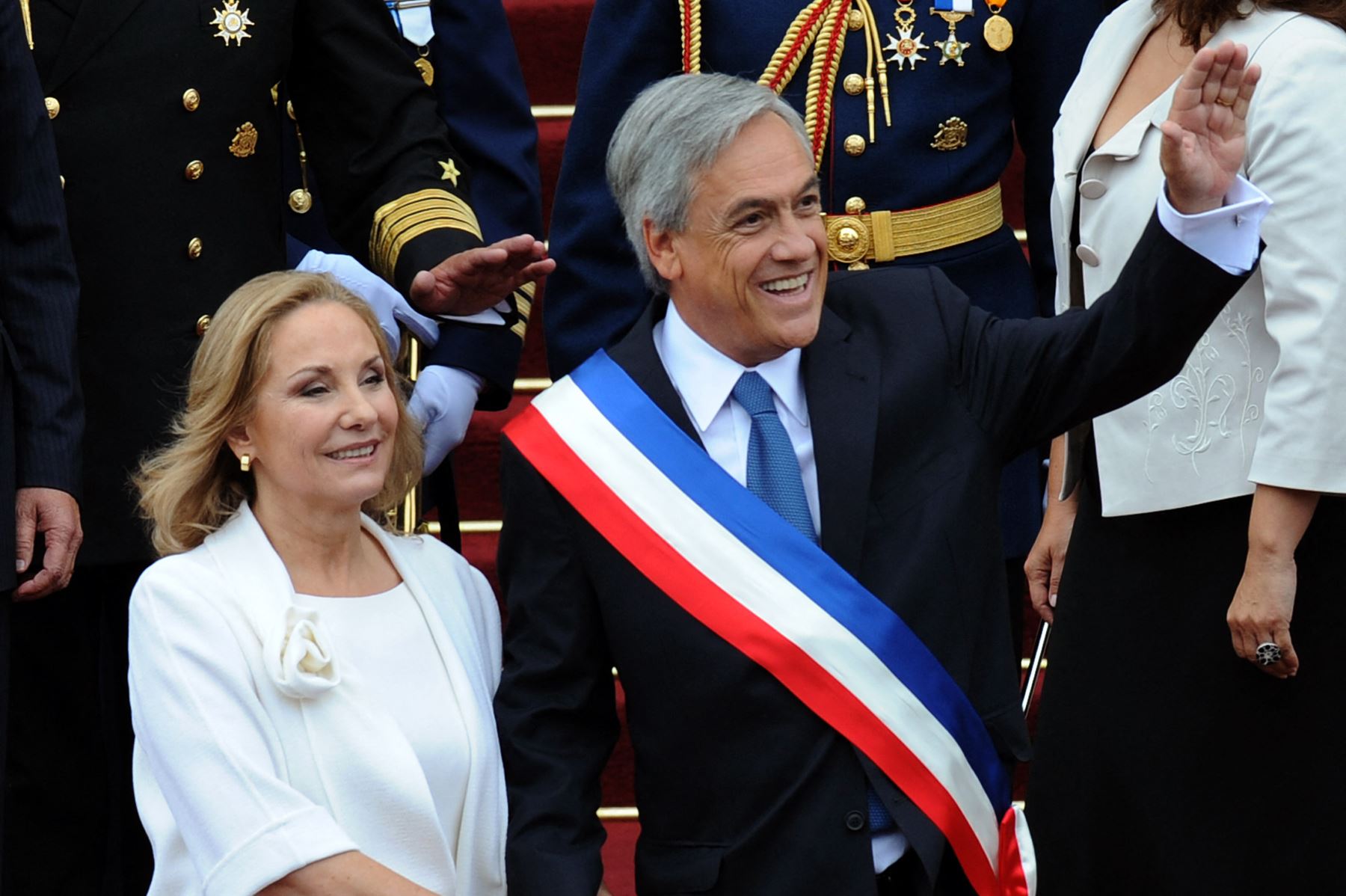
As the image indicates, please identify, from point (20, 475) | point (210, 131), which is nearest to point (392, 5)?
point (210, 131)

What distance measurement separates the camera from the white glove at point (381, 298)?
11.3 ft

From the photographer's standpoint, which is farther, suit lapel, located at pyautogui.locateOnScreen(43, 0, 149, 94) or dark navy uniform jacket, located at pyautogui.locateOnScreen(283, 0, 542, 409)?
dark navy uniform jacket, located at pyautogui.locateOnScreen(283, 0, 542, 409)

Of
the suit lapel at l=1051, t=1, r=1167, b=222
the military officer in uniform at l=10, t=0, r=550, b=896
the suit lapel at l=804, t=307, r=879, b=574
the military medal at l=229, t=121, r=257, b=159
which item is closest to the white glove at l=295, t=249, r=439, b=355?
the military officer in uniform at l=10, t=0, r=550, b=896

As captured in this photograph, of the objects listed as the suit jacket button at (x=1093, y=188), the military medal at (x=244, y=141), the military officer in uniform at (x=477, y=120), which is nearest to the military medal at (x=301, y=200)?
the military officer in uniform at (x=477, y=120)

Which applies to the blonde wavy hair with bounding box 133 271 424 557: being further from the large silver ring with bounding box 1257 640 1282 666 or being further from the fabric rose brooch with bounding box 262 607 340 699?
the large silver ring with bounding box 1257 640 1282 666

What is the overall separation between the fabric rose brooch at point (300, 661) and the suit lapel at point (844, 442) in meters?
0.67

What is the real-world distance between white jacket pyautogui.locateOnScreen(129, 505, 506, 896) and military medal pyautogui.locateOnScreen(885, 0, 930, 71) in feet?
4.36

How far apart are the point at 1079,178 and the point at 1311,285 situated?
18.0 inches

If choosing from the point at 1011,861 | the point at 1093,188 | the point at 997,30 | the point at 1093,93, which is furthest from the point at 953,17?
the point at 1011,861

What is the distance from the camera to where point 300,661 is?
2.77 meters

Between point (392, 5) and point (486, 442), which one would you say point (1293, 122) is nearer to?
point (392, 5)

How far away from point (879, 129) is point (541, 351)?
1.57m

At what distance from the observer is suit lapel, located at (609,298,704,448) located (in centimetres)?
275

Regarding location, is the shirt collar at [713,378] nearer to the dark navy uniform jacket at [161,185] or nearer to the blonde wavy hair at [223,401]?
the blonde wavy hair at [223,401]
